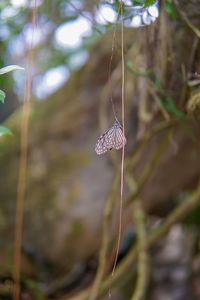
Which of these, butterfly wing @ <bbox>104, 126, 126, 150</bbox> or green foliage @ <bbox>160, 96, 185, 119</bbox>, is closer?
butterfly wing @ <bbox>104, 126, 126, 150</bbox>

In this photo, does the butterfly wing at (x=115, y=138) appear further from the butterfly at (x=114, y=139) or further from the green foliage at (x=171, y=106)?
the green foliage at (x=171, y=106)

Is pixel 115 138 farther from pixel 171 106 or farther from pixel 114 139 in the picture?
pixel 171 106

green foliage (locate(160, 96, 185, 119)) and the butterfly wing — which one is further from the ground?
the butterfly wing

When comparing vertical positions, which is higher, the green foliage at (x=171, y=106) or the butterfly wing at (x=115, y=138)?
the butterfly wing at (x=115, y=138)

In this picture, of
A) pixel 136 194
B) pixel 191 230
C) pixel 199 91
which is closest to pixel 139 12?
pixel 199 91

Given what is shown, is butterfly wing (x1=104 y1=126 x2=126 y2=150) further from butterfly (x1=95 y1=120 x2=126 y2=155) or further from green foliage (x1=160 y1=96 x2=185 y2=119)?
green foliage (x1=160 y1=96 x2=185 y2=119)

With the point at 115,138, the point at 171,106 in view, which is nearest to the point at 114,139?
the point at 115,138

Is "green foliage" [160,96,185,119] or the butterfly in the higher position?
the butterfly

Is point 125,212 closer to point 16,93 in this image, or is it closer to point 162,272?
point 162,272

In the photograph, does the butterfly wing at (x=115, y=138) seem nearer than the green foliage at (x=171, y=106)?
Yes

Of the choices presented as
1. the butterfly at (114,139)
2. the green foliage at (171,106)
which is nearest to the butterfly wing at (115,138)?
the butterfly at (114,139)

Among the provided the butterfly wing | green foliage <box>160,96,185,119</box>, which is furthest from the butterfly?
green foliage <box>160,96,185,119</box>
